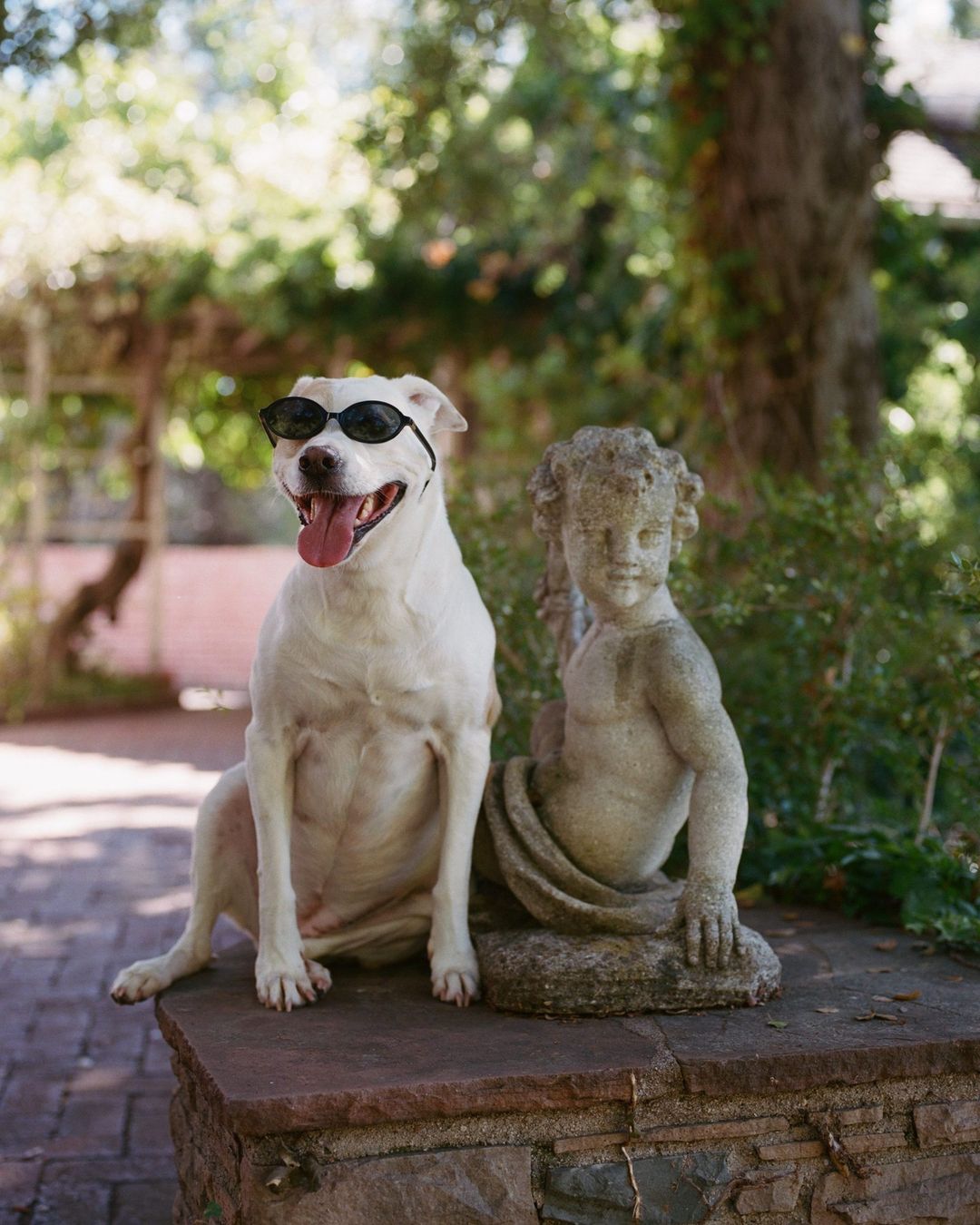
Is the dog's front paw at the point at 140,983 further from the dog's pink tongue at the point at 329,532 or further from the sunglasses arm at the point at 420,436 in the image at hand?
the sunglasses arm at the point at 420,436

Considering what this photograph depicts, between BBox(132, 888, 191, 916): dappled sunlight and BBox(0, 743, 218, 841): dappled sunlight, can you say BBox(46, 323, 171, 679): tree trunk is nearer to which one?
BBox(0, 743, 218, 841): dappled sunlight

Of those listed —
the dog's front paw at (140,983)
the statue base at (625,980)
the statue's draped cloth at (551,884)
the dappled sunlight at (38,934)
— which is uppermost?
the statue's draped cloth at (551,884)

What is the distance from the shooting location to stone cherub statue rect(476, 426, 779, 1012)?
2797 mm

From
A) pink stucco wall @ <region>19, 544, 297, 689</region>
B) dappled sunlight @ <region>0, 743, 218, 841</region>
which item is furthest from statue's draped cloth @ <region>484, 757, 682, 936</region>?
pink stucco wall @ <region>19, 544, 297, 689</region>

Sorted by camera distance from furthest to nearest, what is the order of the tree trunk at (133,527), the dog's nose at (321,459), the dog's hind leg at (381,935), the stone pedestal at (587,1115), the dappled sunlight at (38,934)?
the tree trunk at (133,527)
the dappled sunlight at (38,934)
the dog's hind leg at (381,935)
the dog's nose at (321,459)
the stone pedestal at (587,1115)

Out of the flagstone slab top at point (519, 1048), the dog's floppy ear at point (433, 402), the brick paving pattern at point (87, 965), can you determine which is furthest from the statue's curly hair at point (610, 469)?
the brick paving pattern at point (87, 965)

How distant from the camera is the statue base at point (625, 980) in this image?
109 inches

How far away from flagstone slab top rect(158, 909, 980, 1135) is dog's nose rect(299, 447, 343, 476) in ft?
3.68

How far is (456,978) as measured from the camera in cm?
291

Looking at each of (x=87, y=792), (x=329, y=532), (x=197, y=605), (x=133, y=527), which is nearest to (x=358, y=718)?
(x=329, y=532)

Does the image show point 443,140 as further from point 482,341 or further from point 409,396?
point 409,396

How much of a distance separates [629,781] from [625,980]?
47 cm

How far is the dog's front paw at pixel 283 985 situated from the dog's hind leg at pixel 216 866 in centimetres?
31

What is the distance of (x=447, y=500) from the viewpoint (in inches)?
192
